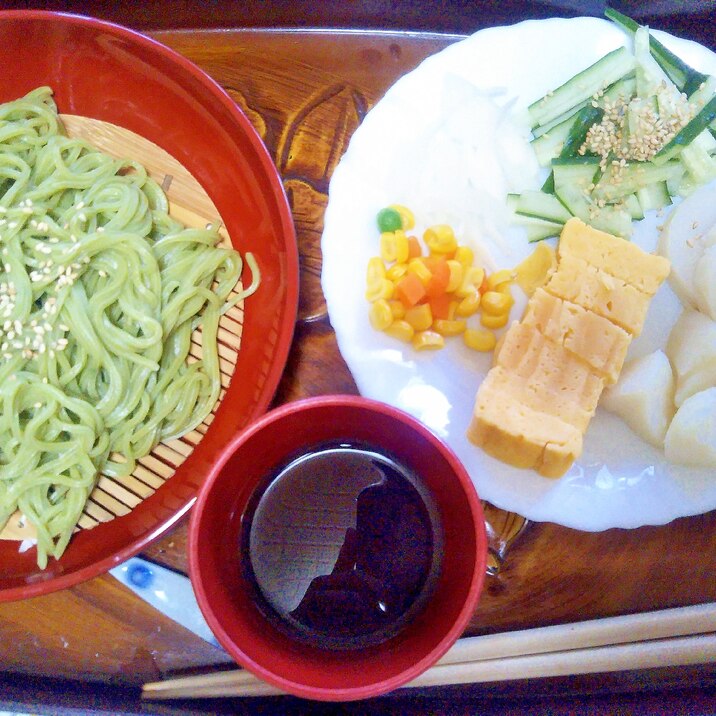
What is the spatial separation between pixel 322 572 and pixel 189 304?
736mm

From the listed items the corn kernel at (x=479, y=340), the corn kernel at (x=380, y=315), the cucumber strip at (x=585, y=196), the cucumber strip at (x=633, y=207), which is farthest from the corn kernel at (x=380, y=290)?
the cucumber strip at (x=633, y=207)

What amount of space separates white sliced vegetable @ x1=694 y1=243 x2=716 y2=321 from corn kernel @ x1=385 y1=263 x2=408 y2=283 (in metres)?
0.73

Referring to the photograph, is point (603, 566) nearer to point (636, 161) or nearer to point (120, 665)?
point (636, 161)

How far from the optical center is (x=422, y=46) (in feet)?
5.61

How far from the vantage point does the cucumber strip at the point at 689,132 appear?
1.56 m

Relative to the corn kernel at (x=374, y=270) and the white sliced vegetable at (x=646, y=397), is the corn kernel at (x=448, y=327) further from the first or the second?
the white sliced vegetable at (x=646, y=397)

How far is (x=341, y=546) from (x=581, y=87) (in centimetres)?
134

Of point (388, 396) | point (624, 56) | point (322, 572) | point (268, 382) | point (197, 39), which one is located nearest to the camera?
point (322, 572)

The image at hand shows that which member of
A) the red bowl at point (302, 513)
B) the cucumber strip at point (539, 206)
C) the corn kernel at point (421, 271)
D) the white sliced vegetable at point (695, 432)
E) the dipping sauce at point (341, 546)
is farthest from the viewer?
the cucumber strip at point (539, 206)

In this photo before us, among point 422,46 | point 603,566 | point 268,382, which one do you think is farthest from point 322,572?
point 422,46

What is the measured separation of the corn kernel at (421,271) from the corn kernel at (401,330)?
11cm

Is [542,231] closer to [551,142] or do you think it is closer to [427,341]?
[551,142]

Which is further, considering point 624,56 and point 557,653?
point 624,56

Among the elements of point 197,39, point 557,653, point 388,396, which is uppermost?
point 197,39
